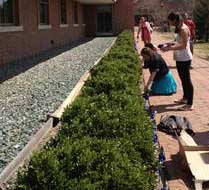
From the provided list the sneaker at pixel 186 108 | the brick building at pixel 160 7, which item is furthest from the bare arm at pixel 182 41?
the brick building at pixel 160 7

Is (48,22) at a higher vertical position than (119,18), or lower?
lower

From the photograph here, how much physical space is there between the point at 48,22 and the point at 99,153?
19.1 meters

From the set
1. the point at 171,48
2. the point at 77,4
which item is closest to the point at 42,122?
the point at 171,48

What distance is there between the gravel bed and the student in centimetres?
173

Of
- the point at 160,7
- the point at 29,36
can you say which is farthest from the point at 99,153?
the point at 160,7

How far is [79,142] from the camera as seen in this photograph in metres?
3.29

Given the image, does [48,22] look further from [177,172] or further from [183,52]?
[177,172]

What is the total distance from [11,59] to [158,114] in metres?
8.66

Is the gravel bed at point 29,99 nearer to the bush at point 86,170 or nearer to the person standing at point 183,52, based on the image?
the bush at point 86,170

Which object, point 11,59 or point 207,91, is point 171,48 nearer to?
point 207,91

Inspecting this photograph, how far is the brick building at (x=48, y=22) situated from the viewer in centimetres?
1513

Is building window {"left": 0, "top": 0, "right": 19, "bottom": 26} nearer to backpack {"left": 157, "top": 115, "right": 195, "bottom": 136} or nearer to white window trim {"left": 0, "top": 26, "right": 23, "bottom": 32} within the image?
white window trim {"left": 0, "top": 26, "right": 23, "bottom": 32}

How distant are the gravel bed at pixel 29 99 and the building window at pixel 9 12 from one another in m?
2.38

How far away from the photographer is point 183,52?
7.71 metres
